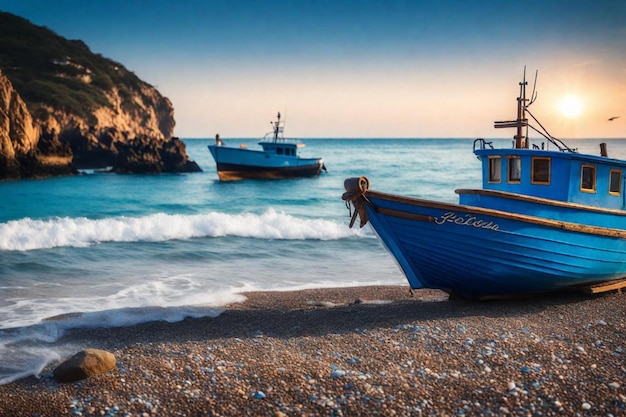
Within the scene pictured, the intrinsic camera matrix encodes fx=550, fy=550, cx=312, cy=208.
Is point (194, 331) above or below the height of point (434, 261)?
below

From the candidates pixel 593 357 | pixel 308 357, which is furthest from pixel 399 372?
pixel 593 357

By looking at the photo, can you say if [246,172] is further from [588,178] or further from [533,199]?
[533,199]

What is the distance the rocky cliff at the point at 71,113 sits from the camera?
47.2 m

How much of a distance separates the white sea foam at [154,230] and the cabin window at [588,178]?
11.8m

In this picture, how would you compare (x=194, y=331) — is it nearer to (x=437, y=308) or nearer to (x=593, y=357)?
(x=437, y=308)

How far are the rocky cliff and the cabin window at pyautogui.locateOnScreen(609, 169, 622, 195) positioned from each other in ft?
148

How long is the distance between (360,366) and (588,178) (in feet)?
21.0

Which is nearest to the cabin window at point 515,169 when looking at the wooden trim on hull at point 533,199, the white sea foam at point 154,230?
the wooden trim on hull at point 533,199

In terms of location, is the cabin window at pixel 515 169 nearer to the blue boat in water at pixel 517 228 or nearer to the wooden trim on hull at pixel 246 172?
the blue boat in water at pixel 517 228

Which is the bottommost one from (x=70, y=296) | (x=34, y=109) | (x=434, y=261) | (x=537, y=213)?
(x=70, y=296)

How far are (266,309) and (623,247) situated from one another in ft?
23.1

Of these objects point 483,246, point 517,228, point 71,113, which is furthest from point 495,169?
point 71,113

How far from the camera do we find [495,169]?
11.1 m

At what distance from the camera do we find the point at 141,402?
607cm
